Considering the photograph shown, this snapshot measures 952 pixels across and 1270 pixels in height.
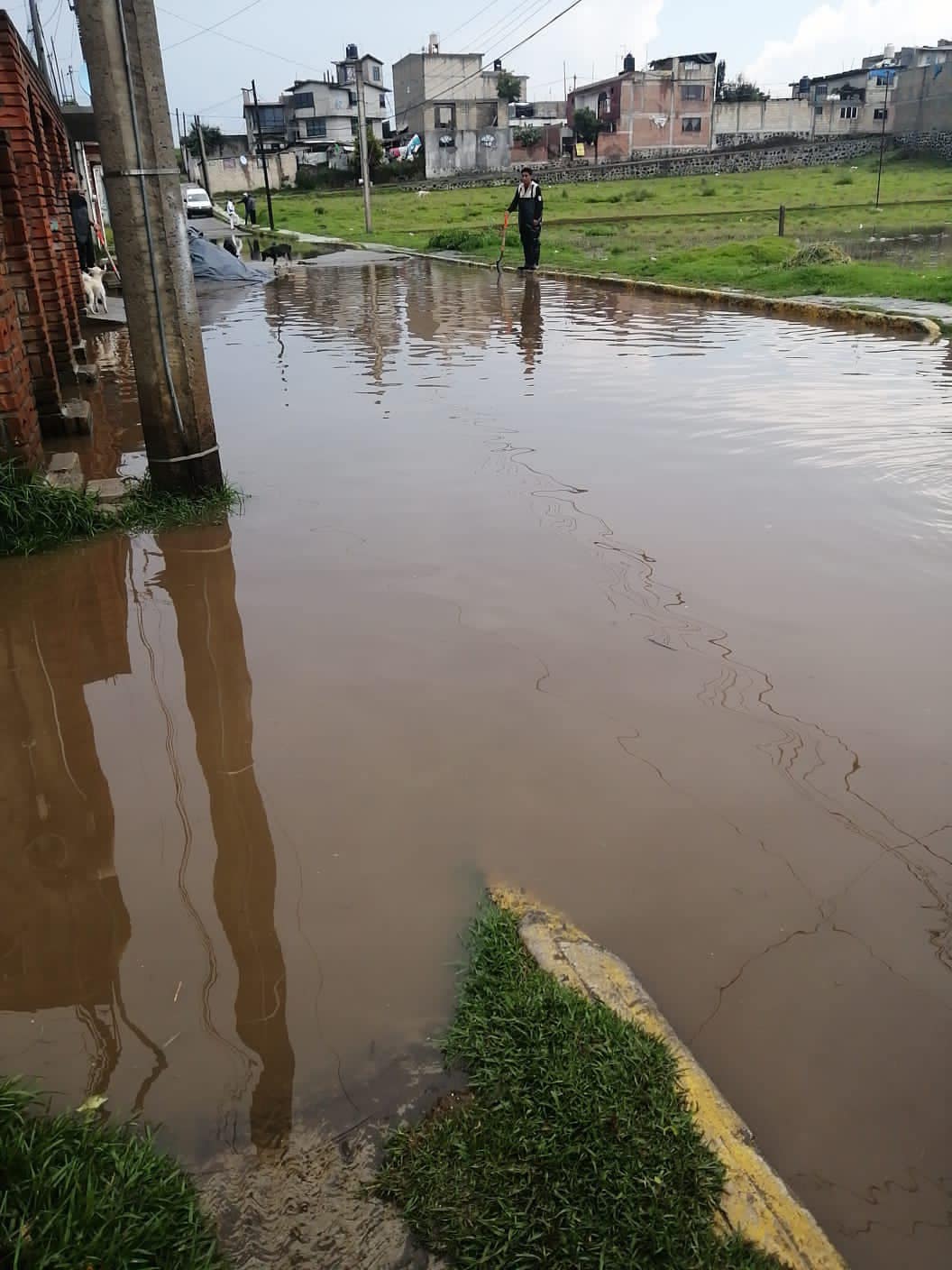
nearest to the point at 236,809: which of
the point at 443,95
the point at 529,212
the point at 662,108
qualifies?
the point at 529,212


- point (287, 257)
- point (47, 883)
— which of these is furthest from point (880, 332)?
point (287, 257)

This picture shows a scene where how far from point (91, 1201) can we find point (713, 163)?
6148cm

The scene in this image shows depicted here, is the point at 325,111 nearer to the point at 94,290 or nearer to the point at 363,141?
the point at 363,141

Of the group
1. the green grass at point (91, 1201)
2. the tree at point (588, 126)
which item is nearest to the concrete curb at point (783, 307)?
the green grass at point (91, 1201)

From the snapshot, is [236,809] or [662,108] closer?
[236,809]

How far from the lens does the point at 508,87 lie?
8350 cm

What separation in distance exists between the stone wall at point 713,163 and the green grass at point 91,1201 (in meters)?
57.6

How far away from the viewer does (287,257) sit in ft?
86.3

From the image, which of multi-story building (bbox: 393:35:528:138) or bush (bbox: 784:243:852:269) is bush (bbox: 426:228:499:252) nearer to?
bush (bbox: 784:243:852:269)

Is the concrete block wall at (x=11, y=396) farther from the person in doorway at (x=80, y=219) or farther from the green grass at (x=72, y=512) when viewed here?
the person in doorway at (x=80, y=219)

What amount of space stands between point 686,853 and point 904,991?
71cm

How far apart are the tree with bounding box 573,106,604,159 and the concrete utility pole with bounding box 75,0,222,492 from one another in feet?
231

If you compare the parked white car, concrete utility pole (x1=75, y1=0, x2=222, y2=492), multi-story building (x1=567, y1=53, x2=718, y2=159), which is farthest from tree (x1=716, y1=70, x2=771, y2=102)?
concrete utility pole (x1=75, y1=0, x2=222, y2=492)

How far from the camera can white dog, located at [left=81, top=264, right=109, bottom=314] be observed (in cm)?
1556
